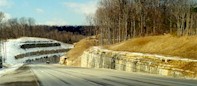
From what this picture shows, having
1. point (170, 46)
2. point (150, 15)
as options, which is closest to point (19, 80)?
point (170, 46)

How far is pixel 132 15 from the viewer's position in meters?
81.9

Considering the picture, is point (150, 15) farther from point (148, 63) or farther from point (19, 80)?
point (19, 80)

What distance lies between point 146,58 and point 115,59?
1019cm

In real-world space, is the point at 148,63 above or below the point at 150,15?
below

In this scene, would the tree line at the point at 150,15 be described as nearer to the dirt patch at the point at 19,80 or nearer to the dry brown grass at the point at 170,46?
the dry brown grass at the point at 170,46

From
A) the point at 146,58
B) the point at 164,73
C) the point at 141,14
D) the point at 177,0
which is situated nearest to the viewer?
the point at 164,73

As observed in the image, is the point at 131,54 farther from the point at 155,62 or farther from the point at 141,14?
the point at 141,14

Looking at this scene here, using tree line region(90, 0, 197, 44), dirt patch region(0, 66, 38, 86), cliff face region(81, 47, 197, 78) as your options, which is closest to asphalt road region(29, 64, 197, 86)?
dirt patch region(0, 66, 38, 86)

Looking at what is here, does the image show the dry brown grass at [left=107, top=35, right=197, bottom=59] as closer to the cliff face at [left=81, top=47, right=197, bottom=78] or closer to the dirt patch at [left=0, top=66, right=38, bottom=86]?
the cliff face at [left=81, top=47, right=197, bottom=78]

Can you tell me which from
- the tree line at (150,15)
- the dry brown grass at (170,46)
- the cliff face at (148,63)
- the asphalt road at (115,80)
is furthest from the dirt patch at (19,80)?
the tree line at (150,15)

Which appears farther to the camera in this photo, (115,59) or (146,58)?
(115,59)

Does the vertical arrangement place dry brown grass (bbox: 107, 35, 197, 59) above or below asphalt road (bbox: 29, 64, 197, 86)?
above

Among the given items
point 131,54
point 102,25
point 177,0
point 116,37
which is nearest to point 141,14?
point 177,0

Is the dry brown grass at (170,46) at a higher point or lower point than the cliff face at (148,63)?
higher
